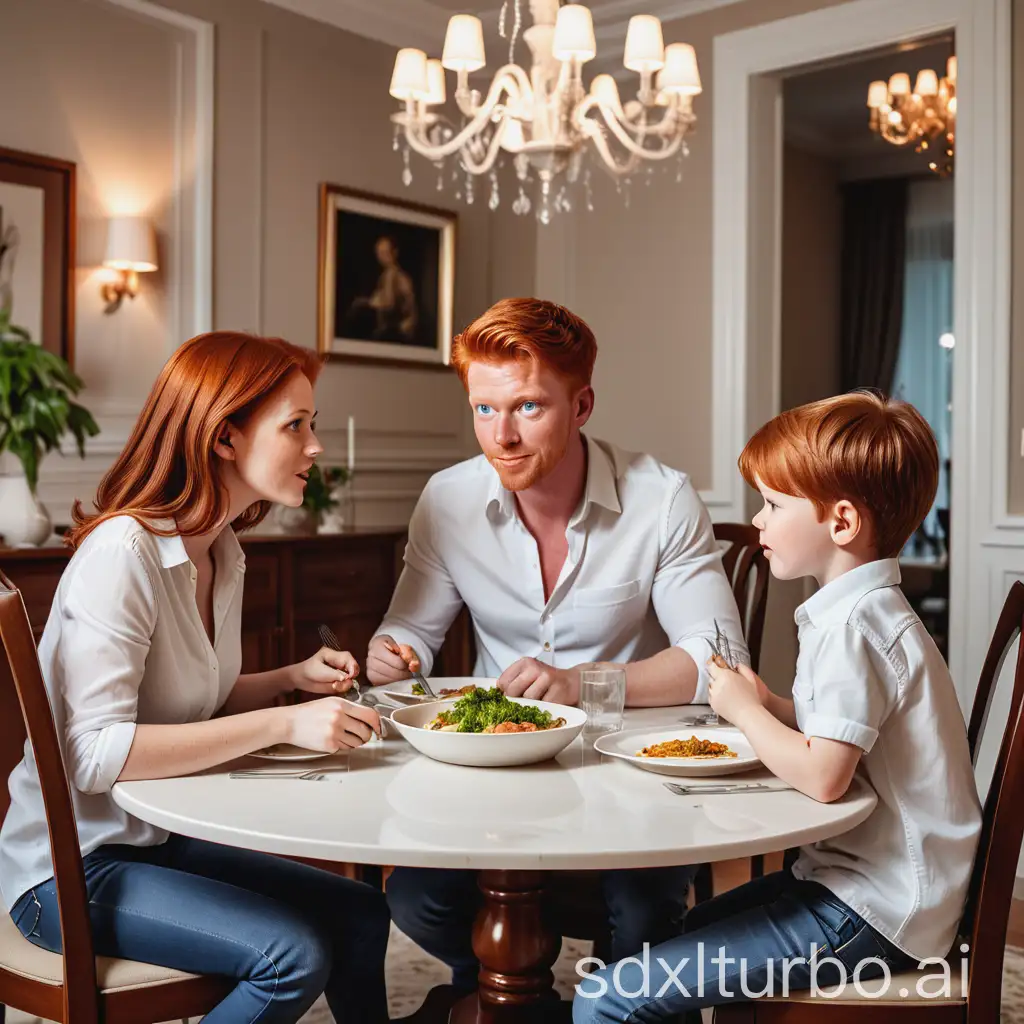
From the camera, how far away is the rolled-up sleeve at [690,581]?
210cm

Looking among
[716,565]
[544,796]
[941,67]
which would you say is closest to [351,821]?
[544,796]

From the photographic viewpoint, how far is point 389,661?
2.01 m

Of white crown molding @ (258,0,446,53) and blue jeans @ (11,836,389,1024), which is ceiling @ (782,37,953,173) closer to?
white crown molding @ (258,0,446,53)

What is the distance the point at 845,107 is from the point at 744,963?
6.18 metres

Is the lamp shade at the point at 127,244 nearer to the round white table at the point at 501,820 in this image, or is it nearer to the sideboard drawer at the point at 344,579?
the sideboard drawer at the point at 344,579

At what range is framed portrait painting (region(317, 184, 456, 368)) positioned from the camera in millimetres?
4391

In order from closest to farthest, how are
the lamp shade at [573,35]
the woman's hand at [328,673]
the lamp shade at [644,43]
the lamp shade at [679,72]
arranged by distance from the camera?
the woman's hand at [328,673] → the lamp shade at [573,35] → the lamp shade at [644,43] → the lamp shade at [679,72]

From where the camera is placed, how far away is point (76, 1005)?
1.38 metres

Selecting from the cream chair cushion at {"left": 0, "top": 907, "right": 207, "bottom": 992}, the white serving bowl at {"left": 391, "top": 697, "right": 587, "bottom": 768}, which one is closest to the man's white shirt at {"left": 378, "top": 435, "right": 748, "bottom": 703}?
the white serving bowl at {"left": 391, "top": 697, "right": 587, "bottom": 768}

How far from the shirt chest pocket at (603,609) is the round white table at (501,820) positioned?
53 centimetres

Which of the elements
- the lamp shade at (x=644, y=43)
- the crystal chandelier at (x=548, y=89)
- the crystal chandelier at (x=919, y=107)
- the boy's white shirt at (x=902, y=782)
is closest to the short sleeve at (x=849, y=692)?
the boy's white shirt at (x=902, y=782)

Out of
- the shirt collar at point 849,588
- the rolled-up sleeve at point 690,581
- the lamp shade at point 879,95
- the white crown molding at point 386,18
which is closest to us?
the shirt collar at point 849,588

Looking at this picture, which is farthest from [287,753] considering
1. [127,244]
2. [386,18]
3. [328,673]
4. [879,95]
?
[879,95]

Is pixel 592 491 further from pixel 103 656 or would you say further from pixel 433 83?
pixel 433 83
